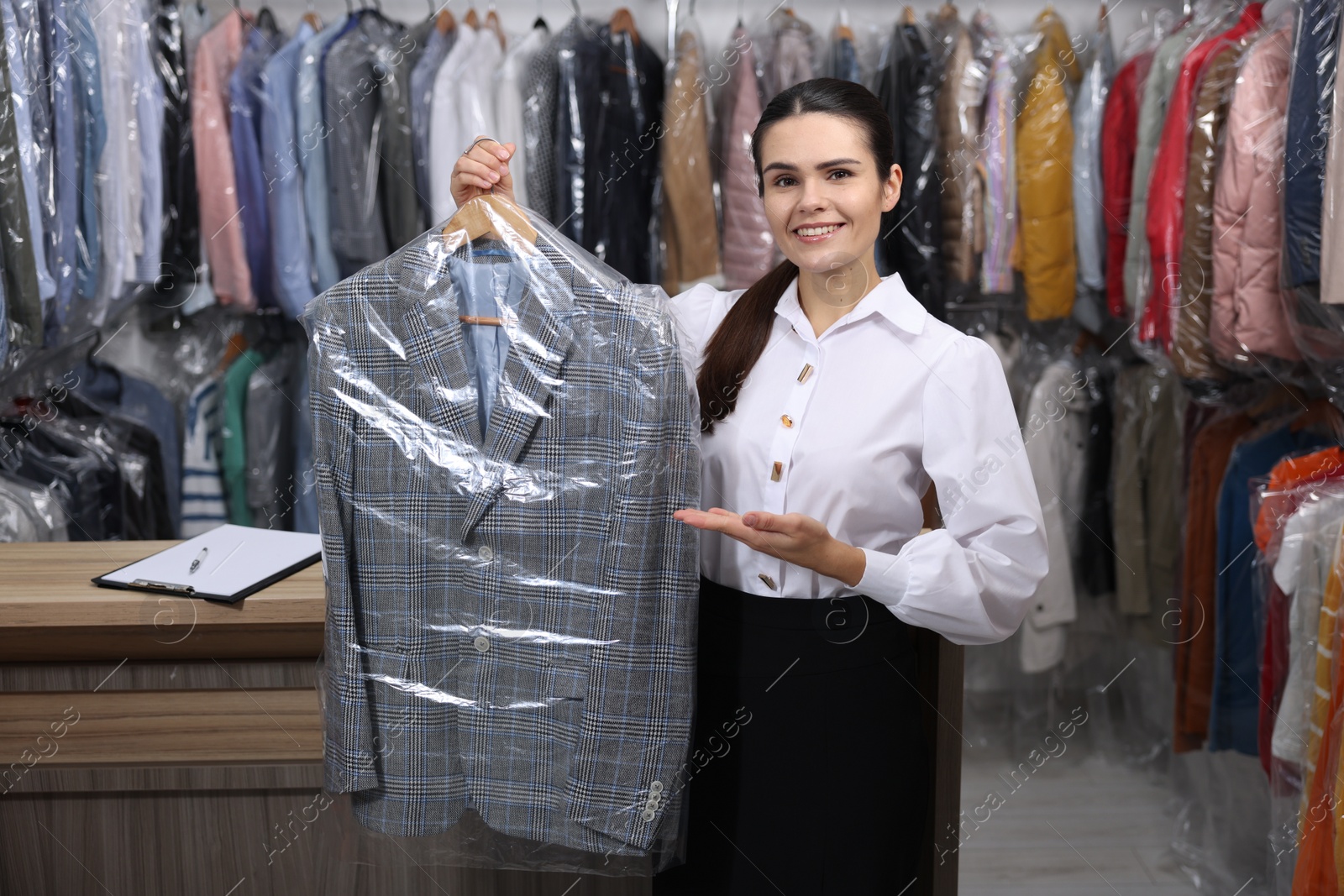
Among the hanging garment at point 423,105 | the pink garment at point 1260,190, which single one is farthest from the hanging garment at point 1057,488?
the hanging garment at point 423,105

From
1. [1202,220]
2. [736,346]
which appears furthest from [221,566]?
[1202,220]

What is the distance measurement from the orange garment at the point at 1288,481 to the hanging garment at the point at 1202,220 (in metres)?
0.47

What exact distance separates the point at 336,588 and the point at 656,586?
37cm

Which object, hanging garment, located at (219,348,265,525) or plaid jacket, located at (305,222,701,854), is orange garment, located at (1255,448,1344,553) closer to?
plaid jacket, located at (305,222,701,854)

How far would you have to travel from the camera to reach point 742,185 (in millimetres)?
2693

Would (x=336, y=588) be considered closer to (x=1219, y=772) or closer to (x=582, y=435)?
(x=582, y=435)

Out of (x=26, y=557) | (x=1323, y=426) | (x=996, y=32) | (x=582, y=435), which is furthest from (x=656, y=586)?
(x=996, y=32)

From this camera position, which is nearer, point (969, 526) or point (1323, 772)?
point (969, 526)

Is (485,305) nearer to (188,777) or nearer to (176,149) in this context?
(188,777)

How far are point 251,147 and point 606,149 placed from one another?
0.90m

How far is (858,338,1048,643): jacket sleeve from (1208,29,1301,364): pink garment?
3.79 ft

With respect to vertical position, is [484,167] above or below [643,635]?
above

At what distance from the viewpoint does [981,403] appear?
1.23 meters

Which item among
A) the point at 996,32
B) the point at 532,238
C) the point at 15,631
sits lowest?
the point at 15,631
